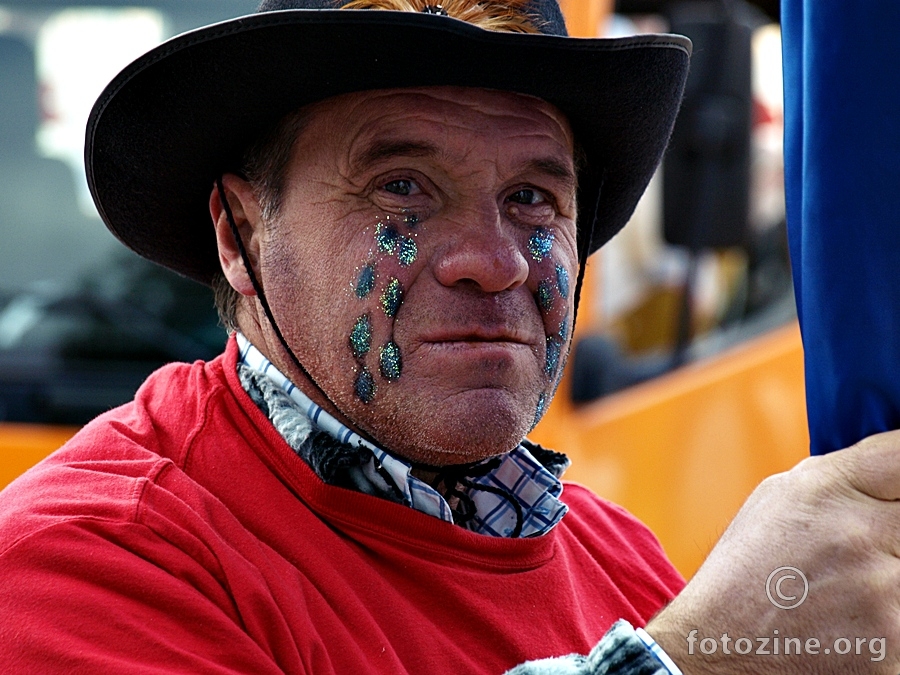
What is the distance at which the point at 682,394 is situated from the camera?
13.9 feet

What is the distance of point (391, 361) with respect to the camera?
1907mm

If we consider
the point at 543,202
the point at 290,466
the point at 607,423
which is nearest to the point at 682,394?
the point at 607,423

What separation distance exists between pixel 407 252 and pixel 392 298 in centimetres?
7

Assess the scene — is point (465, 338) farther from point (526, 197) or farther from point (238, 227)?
point (238, 227)

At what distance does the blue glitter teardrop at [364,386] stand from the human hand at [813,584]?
1.86 feet

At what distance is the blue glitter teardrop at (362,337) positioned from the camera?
1.92m

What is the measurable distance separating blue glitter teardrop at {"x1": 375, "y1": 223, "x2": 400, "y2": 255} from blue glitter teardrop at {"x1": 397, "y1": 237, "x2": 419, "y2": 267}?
11 mm

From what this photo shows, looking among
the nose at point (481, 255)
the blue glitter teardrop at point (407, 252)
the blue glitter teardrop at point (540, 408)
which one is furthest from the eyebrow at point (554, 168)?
the blue glitter teardrop at point (540, 408)

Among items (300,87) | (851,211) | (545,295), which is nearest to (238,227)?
(300,87)

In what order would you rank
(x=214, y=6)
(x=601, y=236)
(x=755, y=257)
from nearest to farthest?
(x=601, y=236), (x=214, y=6), (x=755, y=257)

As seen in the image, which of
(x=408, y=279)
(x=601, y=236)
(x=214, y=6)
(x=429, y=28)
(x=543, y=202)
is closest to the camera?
(x=429, y=28)

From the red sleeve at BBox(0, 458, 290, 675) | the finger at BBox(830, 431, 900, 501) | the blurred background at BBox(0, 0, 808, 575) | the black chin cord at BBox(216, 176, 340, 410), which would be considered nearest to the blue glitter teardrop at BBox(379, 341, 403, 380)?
the black chin cord at BBox(216, 176, 340, 410)

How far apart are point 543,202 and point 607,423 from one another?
6.23 feet

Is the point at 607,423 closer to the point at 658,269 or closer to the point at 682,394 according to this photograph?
the point at 682,394
